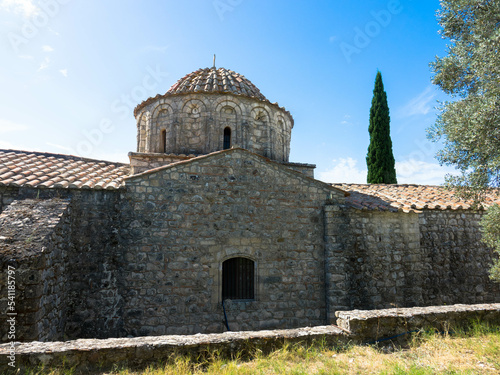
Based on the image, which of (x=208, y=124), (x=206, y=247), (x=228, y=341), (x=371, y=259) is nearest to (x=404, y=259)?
(x=371, y=259)

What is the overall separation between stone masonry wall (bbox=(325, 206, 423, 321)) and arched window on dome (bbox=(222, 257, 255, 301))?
1829 mm

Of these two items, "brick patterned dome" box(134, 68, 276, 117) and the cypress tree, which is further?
the cypress tree

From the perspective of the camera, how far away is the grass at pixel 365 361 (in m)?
3.54

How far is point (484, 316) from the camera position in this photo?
16.5 ft

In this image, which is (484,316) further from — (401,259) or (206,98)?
(206,98)

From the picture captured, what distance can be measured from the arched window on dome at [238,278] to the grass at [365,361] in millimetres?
2998

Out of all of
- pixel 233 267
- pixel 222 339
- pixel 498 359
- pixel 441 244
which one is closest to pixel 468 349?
pixel 498 359

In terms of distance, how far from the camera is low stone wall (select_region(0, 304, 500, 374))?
3.52 meters

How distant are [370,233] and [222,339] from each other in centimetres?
518

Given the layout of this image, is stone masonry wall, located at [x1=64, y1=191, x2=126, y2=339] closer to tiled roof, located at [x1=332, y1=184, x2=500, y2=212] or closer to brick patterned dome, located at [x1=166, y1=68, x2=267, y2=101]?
brick patterned dome, located at [x1=166, y1=68, x2=267, y2=101]

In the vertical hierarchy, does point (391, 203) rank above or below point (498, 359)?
above

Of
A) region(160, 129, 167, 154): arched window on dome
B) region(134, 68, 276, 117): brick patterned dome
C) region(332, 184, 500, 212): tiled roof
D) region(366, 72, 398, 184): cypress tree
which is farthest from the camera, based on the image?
region(366, 72, 398, 184): cypress tree

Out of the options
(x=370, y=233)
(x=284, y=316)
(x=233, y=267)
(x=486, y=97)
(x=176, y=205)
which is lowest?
(x=284, y=316)

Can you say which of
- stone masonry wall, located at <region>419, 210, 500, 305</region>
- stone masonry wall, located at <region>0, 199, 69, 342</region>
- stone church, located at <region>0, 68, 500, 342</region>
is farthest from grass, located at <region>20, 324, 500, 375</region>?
stone masonry wall, located at <region>419, 210, 500, 305</region>
